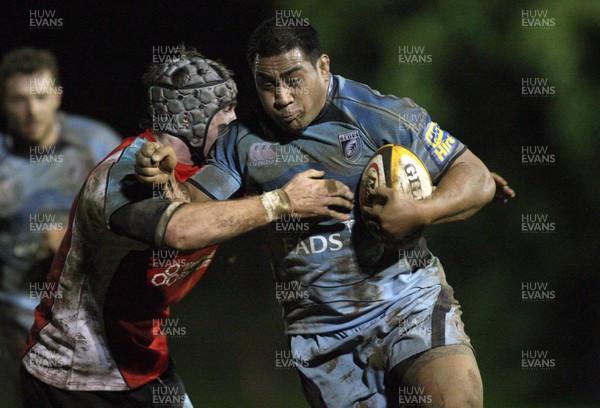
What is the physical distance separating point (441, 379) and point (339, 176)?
0.89 metres

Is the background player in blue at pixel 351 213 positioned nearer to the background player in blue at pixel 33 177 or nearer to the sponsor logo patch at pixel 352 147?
the sponsor logo patch at pixel 352 147

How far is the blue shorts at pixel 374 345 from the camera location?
Answer: 347 cm

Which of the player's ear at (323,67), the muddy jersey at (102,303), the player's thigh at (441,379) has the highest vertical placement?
the player's ear at (323,67)

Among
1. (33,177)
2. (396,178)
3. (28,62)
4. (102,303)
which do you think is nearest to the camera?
(396,178)

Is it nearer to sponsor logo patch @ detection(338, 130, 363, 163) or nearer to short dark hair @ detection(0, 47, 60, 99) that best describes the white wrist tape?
sponsor logo patch @ detection(338, 130, 363, 163)

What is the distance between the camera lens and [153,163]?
329 cm

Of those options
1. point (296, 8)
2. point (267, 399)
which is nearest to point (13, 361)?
point (267, 399)

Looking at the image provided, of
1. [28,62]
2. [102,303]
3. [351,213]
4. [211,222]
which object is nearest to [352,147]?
[351,213]

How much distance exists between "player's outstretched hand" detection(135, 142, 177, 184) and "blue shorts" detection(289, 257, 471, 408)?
37.0 inches

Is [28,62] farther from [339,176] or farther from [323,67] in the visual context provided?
[339,176]

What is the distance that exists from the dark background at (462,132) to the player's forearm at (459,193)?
6.98 ft

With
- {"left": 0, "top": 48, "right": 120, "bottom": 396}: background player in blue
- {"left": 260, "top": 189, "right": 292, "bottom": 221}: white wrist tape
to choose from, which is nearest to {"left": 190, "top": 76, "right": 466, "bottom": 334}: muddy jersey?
{"left": 260, "top": 189, "right": 292, "bottom": 221}: white wrist tape

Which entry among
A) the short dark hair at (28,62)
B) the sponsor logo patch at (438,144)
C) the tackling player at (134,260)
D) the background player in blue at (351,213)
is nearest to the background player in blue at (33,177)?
the short dark hair at (28,62)

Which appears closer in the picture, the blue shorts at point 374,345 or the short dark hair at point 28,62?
the blue shorts at point 374,345
